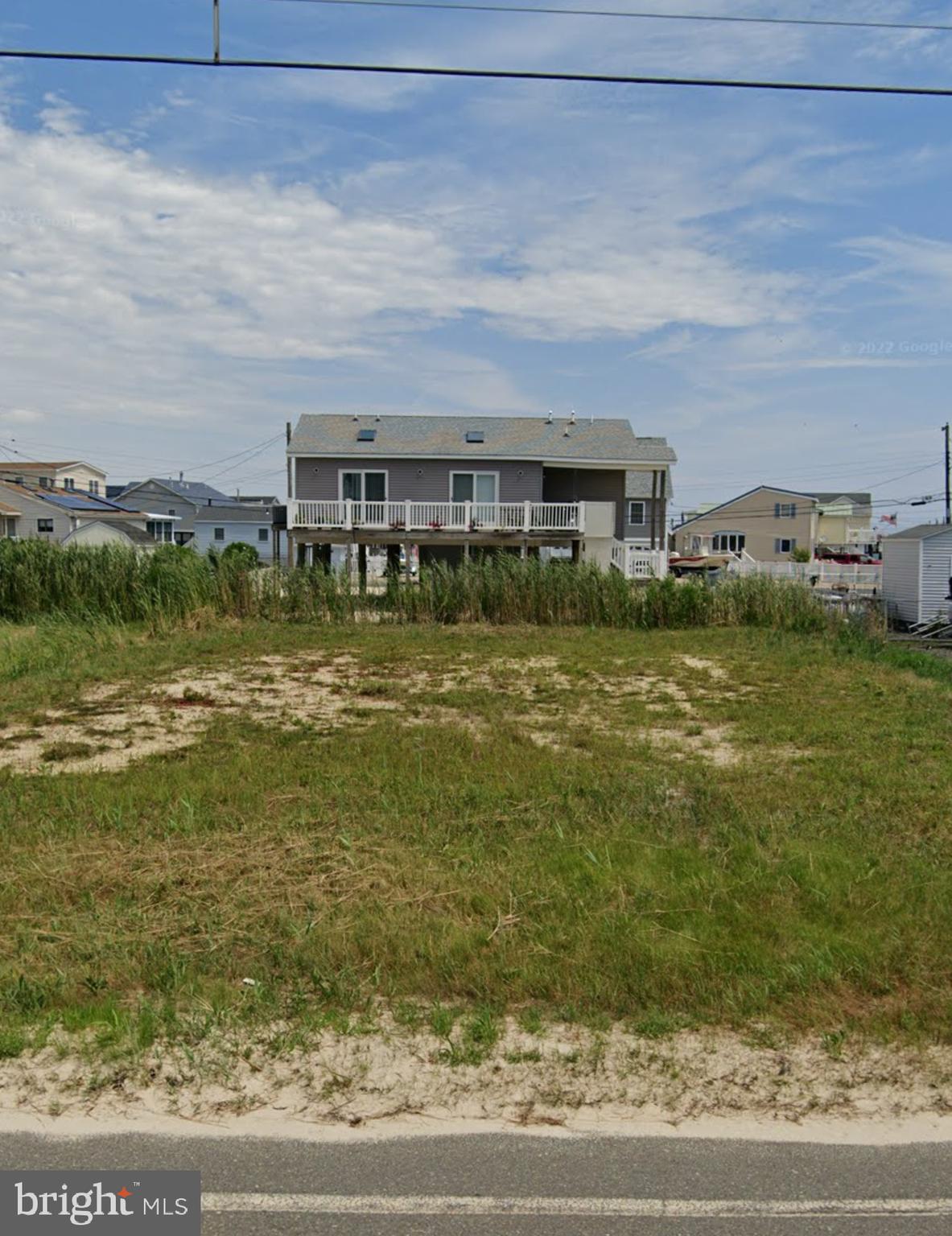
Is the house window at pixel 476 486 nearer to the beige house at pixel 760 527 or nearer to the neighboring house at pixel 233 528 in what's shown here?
the neighboring house at pixel 233 528

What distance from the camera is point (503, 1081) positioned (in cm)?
374

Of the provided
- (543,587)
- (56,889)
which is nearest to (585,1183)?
(56,889)

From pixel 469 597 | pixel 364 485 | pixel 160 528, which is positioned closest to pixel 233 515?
pixel 160 528

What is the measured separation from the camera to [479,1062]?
3848 millimetres

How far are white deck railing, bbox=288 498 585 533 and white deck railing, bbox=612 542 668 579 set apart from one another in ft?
5.18

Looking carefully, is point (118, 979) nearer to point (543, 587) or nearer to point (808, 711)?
point (808, 711)

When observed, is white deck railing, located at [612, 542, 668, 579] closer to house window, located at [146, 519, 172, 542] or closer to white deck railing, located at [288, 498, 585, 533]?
white deck railing, located at [288, 498, 585, 533]

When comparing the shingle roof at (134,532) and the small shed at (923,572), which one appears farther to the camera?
the shingle roof at (134,532)

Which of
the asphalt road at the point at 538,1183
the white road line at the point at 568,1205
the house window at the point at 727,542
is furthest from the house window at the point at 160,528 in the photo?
the white road line at the point at 568,1205

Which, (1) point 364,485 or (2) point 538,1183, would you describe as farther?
(1) point 364,485

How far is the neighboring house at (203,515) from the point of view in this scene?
64312 millimetres

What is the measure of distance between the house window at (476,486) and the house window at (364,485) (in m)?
2.26

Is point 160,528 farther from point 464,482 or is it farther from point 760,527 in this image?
point 760,527

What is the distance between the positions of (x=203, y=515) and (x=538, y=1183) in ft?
215
